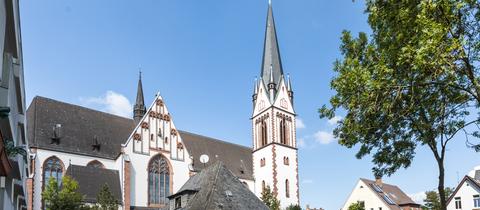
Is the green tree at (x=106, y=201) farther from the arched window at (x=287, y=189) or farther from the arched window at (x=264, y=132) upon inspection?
the arched window at (x=264, y=132)

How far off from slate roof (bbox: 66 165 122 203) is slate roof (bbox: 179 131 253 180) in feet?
39.6

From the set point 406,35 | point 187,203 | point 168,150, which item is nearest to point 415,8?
point 406,35

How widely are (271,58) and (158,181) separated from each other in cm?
2265

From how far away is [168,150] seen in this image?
1693 inches

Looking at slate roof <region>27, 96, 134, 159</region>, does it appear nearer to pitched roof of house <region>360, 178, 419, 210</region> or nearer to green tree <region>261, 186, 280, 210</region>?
green tree <region>261, 186, 280, 210</region>

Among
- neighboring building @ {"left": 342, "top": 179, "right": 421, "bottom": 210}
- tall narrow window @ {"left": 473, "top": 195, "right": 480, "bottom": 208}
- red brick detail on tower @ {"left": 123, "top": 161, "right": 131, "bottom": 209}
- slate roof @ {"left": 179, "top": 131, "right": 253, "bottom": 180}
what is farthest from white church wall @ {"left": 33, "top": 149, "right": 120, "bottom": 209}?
tall narrow window @ {"left": 473, "top": 195, "right": 480, "bottom": 208}

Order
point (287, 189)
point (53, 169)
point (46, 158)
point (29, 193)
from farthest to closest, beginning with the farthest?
point (287, 189)
point (53, 169)
point (46, 158)
point (29, 193)

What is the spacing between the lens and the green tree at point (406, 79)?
33.8 feet

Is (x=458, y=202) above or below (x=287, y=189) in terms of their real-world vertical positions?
below

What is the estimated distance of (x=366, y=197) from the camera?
48219 mm

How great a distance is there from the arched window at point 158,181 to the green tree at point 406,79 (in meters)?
29.7

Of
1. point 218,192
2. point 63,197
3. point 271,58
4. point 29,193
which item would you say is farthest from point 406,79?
point 271,58

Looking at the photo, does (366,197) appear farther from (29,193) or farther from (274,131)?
(29,193)

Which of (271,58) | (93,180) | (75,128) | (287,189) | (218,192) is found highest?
(271,58)
